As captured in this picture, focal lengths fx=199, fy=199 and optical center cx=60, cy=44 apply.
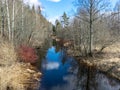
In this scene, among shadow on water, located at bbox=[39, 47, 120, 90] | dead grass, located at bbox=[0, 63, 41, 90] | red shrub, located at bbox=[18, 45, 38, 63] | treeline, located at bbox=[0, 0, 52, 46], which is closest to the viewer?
dead grass, located at bbox=[0, 63, 41, 90]

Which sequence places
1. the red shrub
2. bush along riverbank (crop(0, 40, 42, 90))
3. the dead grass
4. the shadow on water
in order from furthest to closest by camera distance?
the red shrub < the shadow on water < bush along riverbank (crop(0, 40, 42, 90)) < the dead grass

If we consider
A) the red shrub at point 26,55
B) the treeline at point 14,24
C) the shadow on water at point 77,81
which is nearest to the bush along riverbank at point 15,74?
the red shrub at point 26,55

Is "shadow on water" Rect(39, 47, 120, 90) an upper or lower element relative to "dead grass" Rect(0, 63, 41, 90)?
lower

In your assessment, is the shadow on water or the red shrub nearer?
the shadow on water

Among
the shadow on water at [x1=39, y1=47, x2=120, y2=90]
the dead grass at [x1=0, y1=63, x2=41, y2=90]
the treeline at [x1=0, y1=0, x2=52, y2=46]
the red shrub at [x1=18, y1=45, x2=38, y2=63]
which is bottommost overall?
the shadow on water at [x1=39, y1=47, x2=120, y2=90]

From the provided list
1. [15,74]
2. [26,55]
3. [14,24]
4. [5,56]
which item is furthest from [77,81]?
[14,24]

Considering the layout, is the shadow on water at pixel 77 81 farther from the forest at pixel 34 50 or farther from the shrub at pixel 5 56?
the shrub at pixel 5 56

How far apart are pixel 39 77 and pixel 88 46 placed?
38.4ft

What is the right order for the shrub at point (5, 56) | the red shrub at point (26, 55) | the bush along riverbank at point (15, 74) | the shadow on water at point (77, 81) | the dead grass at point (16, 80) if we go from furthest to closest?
the red shrub at point (26, 55), the shrub at point (5, 56), the shadow on water at point (77, 81), the bush along riverbank at point (15, 74), the dead grass at point (16, 80)

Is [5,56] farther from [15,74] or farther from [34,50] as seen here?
[34,50]

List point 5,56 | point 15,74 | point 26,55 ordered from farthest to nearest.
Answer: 1. point 26,55
2. point 5,56
3. point 15,74

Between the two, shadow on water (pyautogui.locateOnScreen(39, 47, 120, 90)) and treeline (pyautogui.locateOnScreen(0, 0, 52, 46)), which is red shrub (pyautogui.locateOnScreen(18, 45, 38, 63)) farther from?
shadow on water (pyautogui.locateOnScreen(39, 47, 120, 90))

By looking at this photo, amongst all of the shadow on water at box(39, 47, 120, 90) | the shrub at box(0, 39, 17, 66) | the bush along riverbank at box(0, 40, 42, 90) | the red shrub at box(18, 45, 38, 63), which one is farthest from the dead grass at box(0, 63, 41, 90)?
the red shrub at box(18, 45, 38, 63)

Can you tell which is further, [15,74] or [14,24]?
[14,24]
